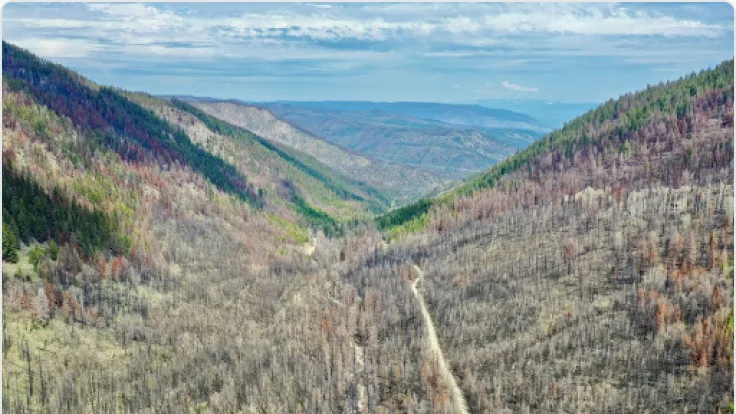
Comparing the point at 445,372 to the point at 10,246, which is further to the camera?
the point at 10,246

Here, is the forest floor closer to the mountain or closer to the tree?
the mountain

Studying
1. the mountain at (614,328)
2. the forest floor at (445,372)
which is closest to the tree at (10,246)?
the mountain at (614,328)

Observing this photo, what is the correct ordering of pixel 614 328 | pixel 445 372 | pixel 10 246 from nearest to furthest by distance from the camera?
pixel 614 328 < pixel 445 372 < pixel 10 246

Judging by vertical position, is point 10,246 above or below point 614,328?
above

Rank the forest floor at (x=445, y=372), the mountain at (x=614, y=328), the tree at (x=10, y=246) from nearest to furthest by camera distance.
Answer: the mountain at (x=614, y=328)
the forest floor at (x=445, y=372)
the tree at (x=10, y=246)

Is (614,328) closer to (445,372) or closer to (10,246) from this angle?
(445,372)

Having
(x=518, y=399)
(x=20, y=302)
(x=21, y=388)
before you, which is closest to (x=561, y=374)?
(x=518, y=399)

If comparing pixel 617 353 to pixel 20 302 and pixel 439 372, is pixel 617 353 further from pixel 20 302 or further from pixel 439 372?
pixel 20 302

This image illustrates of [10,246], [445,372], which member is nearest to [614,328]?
[445,372]

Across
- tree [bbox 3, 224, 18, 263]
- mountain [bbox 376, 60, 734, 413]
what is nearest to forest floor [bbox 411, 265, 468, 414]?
mountain [bbox 376, 60, 734, 413]

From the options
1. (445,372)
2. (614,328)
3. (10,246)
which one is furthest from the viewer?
(10,246)

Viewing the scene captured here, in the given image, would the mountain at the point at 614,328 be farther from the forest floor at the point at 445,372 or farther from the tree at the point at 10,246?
the tree at the point at 10,246
